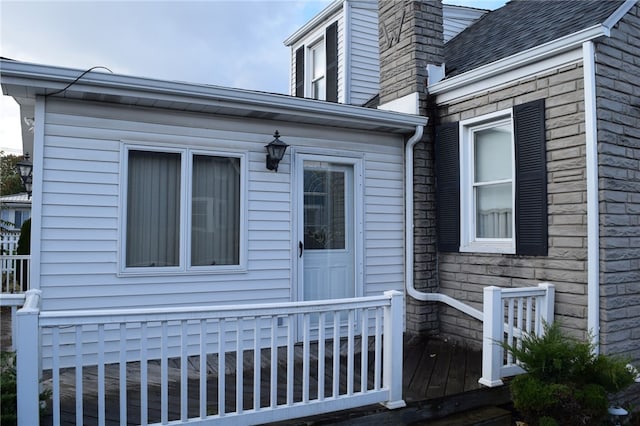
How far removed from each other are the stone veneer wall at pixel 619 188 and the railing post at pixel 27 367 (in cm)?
381

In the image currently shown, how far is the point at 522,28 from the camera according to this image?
17.1 feet

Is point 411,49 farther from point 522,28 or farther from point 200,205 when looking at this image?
point 200,205

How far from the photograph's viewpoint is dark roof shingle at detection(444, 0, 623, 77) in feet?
13.7

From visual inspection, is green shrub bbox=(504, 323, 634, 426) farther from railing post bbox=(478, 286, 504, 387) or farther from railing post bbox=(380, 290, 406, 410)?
railing post bbox=(380, 290, 406, 410)

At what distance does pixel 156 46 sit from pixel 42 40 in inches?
158

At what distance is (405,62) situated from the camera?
5.38 m

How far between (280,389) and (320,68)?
684cm

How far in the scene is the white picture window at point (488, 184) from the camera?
450 centimetres

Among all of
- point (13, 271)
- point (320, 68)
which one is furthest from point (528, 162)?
point (13, 271)

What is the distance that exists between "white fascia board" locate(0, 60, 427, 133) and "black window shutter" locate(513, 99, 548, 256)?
3.74ft

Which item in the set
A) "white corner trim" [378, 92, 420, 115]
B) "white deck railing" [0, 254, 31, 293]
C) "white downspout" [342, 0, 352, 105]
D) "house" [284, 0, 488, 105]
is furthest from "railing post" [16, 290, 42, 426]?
"white downspout" [342, 0, 352, 105]

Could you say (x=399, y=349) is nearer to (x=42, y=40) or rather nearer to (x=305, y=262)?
(x=305, y=262)

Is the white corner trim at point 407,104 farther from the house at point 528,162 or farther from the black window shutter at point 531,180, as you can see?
the black window shutter at point 531,180

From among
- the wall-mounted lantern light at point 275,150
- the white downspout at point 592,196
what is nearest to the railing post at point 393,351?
the white downspout at point 592,196
